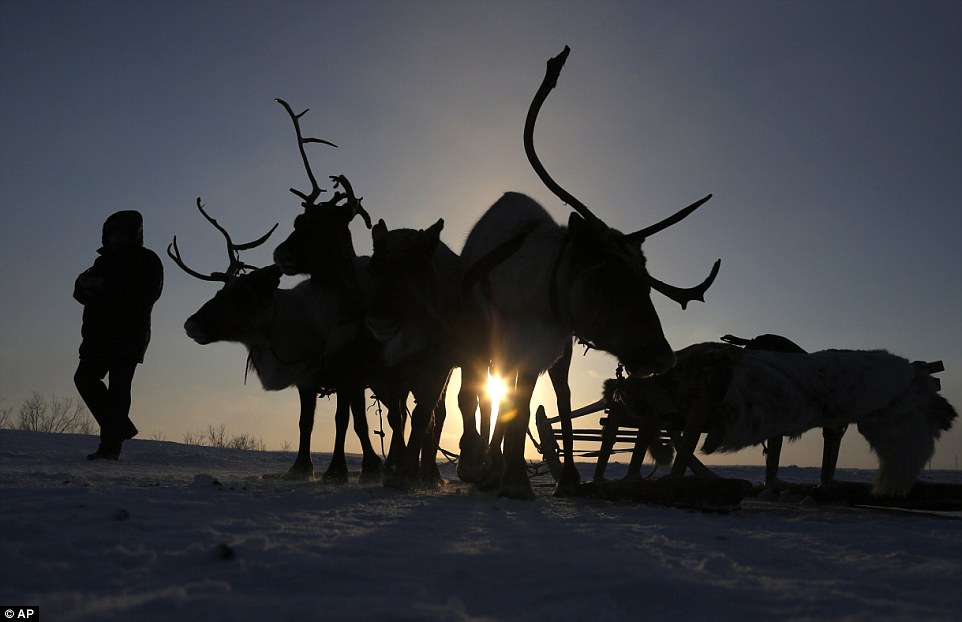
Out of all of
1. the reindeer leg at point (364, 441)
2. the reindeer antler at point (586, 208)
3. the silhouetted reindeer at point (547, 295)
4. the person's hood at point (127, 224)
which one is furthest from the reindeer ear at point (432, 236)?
the person's hood at point (127, 224)

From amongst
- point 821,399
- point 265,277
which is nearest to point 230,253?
point 265,277

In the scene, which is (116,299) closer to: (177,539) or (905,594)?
(177,539)

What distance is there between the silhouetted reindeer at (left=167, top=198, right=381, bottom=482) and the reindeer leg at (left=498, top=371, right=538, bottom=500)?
1.86 meters

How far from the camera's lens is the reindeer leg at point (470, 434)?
6.62 m

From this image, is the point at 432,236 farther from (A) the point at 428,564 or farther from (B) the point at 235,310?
(A) the point at 428,564

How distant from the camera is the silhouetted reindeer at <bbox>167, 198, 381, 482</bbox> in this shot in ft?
21.4

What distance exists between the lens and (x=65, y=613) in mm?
1562

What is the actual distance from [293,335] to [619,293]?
3.41m

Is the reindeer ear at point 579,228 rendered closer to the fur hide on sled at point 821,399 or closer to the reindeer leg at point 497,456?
the reindeer leg at point 497,456

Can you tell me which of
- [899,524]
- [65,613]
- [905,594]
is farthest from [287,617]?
[899,524]

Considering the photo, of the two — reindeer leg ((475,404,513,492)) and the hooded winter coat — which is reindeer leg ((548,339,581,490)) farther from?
the hooded winter coat

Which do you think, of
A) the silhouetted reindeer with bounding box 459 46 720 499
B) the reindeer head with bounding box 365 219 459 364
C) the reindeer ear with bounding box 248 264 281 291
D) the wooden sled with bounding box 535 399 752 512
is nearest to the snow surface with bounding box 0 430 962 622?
the wooden sled with bounding box 535 399 752 512

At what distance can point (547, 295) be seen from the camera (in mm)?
5035

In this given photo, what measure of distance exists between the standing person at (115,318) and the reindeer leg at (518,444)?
16.9 feet
